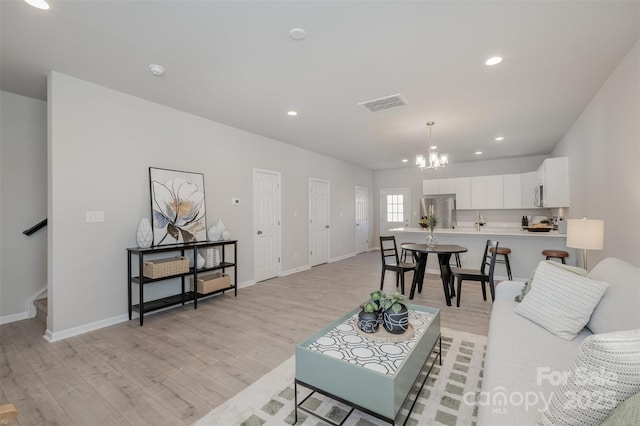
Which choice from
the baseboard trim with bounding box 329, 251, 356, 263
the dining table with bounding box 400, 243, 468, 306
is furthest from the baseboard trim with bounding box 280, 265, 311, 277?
the dining table with bounding box 400, 243, 468, 306

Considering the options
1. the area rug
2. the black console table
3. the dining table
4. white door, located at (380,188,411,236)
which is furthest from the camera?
white door, located at (380,188,411,236)

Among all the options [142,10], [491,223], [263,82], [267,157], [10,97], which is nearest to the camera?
[142,10]

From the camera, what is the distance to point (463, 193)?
23.3ft

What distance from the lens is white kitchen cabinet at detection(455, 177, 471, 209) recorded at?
23.1ft

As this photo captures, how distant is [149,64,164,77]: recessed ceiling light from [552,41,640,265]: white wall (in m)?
4.27

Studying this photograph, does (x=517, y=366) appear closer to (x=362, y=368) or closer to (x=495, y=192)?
(x=362, y=368)

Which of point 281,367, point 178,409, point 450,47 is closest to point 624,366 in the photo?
point 281,367

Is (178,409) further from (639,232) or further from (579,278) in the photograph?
(639,232)

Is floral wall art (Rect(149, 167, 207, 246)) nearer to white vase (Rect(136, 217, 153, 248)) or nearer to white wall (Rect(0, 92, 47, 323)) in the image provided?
white vase (Rect(136, 217, 153, 248))

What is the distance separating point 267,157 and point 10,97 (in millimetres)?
3383

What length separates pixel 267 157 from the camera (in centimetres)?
541

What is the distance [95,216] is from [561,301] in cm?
443

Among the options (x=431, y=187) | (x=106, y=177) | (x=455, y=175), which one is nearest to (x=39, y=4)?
(x=106, y=177)

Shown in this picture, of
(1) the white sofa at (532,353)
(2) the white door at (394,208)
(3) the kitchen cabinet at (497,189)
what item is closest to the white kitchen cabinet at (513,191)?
(3) the kitchen cabinet at (497,189)
